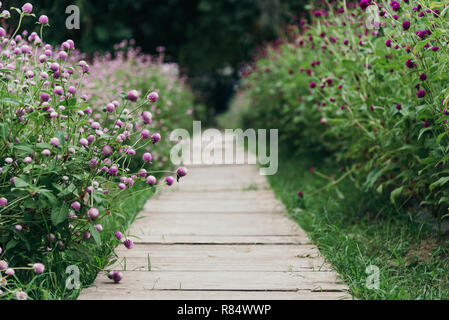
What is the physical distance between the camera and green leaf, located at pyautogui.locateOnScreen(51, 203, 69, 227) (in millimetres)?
1665

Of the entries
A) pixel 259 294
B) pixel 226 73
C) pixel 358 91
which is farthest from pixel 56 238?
pixel 226 73

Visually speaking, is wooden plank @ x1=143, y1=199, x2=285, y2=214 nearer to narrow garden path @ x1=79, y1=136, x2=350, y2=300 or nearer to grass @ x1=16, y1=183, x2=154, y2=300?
narrow garden path @ x1=79, y1=136, x2=350, y2=300

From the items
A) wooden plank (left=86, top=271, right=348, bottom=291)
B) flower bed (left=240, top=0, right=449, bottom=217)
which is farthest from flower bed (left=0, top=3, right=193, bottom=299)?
flower bed (left=240, top=0, right=449, bottom=217)

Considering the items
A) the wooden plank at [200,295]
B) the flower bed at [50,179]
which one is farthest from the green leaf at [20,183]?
the wooden plank at [200,295]

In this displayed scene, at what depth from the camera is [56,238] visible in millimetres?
1868

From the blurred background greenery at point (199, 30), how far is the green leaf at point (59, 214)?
9.50 m

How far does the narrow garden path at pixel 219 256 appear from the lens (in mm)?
1827

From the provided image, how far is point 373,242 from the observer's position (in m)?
2.53

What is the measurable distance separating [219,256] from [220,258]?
0.04 metres

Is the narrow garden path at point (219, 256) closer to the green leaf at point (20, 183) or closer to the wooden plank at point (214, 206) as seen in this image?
the wooden plank at point (214, 206)

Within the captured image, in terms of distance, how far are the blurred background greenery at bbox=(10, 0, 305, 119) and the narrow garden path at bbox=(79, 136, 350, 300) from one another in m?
7.99

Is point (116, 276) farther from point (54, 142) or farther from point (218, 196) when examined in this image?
point (218, 196)

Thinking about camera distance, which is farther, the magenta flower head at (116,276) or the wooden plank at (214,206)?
the wooden plank at (214,206)

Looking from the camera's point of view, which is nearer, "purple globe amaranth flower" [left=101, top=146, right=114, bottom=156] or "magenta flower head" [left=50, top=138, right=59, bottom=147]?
"magenta flower head" [left=50, top=138, right=59, bottom=147]
